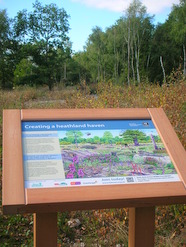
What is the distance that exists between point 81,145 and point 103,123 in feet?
0.96

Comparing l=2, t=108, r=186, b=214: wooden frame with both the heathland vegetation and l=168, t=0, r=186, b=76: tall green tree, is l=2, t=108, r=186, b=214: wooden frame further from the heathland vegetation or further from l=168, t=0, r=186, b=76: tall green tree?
l=168, t=0, r=186, b=76: tall green tree

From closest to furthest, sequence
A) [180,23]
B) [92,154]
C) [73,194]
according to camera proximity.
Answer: [73,194], [92,154], [180,23]

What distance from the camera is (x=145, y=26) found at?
4450cm

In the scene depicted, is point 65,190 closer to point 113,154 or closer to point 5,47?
point 113,154

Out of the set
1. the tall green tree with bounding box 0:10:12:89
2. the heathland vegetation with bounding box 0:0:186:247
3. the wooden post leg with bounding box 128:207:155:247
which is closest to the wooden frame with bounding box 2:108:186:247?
the wooden post leg with bounding box 128:207:155:247

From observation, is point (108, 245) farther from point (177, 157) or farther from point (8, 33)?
Result: point (8, 33)

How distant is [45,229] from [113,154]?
24.9 inches

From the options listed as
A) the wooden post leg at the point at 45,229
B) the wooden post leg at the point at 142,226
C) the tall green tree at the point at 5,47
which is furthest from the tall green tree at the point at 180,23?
the wooden post leg at the point at 45,229

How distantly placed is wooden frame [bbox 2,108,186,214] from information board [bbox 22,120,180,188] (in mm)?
40

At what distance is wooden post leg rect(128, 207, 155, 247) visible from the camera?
2.44m

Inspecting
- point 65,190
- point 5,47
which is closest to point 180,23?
point 5,47

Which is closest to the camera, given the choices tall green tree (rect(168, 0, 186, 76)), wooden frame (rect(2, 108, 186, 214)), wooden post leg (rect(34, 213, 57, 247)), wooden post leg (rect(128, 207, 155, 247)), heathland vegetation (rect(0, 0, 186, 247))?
wooden frame (rect(2, 108, 186, 214))

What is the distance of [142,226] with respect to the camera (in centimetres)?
245

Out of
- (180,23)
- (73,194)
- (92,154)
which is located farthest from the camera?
(180,23)
